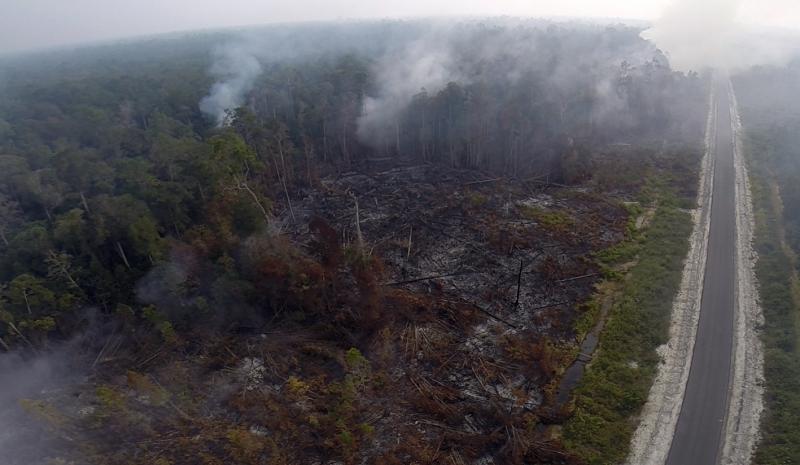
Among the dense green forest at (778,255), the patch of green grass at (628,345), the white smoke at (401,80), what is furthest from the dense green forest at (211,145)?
the patch of green grass at (628,345)

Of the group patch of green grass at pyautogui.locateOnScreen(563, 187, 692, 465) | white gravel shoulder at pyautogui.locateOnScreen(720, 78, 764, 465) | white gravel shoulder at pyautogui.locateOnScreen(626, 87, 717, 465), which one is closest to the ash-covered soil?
patch of green grass at pyautogui.locateOnScreen(563, 187, 692, 465)

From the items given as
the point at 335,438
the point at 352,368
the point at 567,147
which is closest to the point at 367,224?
the point at 352,368

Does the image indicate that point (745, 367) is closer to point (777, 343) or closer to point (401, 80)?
point (777, 343)

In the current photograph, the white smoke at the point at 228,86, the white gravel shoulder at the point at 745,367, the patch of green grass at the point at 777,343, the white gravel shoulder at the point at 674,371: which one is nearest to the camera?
the patch of green grass at the point at 777,343

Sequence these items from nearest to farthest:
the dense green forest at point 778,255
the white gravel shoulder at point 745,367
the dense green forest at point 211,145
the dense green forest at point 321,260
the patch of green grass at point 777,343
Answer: the patch of green grass at point 777,343 < the white gravel shoulder at point 745,367 < the dense green forest at point 778,255 < the dense green forest at point 321,260 < the dense green forest at point 211,145

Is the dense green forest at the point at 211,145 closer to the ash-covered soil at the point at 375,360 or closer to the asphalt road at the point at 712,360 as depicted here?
the ash-covered soil at the point at 375,360

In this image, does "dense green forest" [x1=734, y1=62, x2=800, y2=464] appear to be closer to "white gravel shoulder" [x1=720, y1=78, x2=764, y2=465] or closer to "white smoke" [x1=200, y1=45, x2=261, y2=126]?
"white gravel shoulder" [x1=720, y1=78, x2=764, y2=465]

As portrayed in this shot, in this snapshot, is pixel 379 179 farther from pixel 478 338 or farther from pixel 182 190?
pixel 478 338
